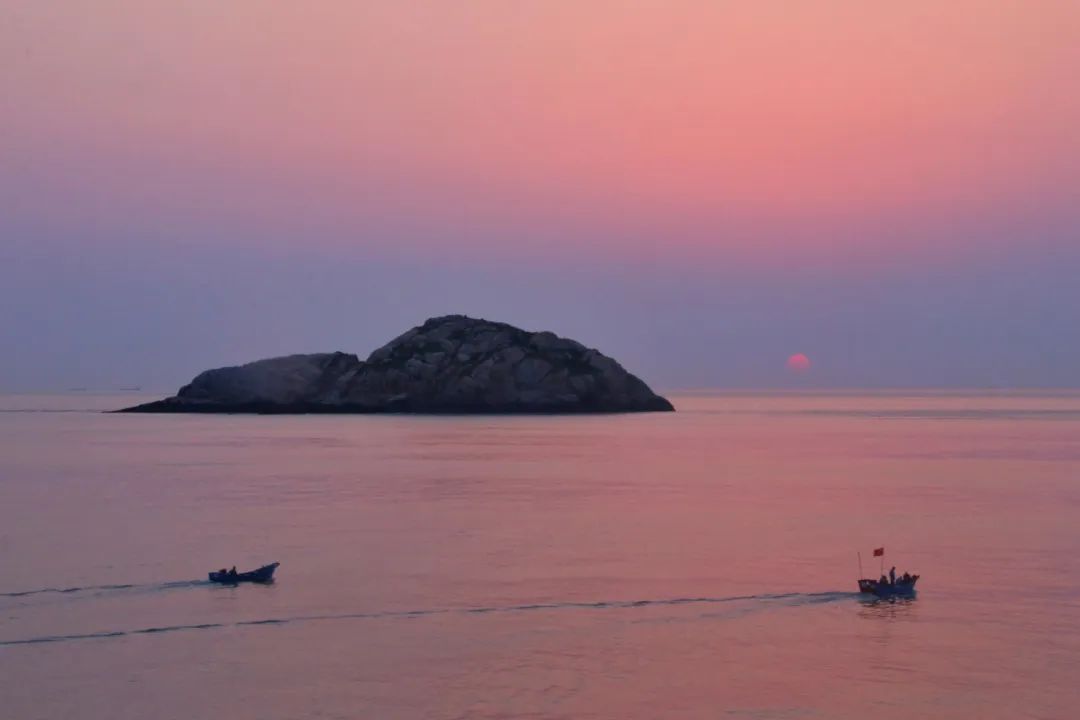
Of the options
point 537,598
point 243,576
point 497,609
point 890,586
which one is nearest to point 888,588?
point 890,586

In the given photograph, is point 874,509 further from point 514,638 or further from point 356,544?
point 514,638

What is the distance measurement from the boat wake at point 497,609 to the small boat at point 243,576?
16.5ft

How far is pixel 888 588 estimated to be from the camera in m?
35.8

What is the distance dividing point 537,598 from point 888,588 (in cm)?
1093

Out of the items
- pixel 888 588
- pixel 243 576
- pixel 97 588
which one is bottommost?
pixel 97 588

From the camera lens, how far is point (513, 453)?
360 feet

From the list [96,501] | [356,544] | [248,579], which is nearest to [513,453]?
[96,501]

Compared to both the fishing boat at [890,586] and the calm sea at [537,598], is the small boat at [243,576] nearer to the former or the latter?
the calm sea at [537,598]

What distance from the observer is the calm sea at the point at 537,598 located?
25.0 m

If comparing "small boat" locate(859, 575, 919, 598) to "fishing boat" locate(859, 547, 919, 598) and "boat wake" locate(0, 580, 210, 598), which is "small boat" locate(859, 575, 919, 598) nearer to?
"fishing boat" locate(859, 547, 919, 598)

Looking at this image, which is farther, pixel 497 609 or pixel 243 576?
pixel 243 576

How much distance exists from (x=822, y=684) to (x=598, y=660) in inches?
208

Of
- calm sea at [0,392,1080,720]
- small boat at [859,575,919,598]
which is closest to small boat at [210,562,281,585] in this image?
calm sea at [0,392,1080,720]

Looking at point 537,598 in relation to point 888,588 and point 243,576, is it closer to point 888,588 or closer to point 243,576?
point 243,576
